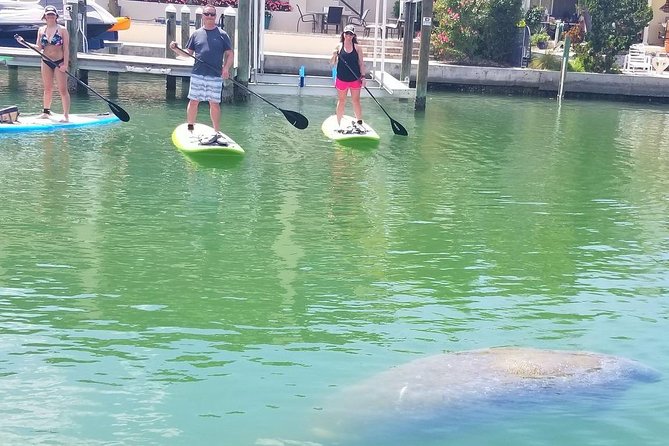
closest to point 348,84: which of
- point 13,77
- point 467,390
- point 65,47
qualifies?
point 65,47

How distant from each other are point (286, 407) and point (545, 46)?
79.7 ft

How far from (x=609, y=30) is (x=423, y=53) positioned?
27.9ft

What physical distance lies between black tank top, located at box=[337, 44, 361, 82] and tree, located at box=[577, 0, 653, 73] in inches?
469

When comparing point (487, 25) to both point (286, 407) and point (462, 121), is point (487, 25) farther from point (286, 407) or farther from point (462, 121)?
point (286, 407)

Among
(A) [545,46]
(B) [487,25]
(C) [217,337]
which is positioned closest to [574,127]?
(B) [487,25]

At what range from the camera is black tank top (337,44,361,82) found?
13.7 m

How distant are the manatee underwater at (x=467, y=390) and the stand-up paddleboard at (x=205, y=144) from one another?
6.65 metres

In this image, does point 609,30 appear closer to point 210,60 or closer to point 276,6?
point 276,6

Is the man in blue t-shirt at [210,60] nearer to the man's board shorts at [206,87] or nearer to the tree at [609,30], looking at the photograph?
the man's board shorts at [206,87]

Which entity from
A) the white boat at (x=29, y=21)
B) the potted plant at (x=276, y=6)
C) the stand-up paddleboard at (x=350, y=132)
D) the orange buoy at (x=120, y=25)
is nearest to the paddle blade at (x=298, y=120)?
the stand-up paddleboard at (x=350, y=132)

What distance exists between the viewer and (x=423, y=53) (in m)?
17.5

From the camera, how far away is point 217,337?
19.9 ft

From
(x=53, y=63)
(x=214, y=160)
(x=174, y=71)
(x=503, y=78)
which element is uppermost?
(x=53, y=63)

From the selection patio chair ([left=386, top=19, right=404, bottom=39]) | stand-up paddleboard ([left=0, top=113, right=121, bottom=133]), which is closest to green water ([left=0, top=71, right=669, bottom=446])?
stand-up paddleboard ([left=0, top=113, right=121, bottom=133])
